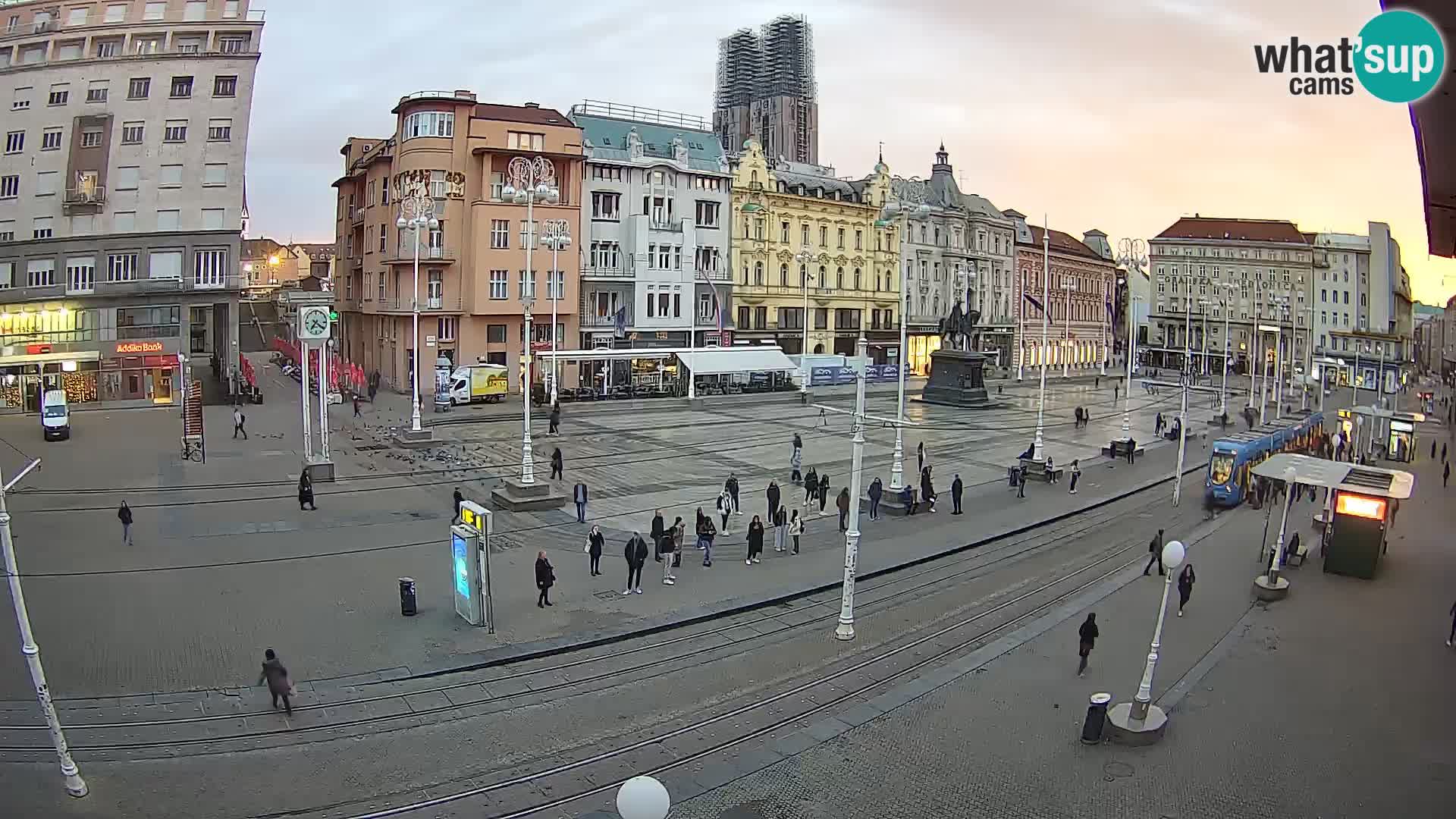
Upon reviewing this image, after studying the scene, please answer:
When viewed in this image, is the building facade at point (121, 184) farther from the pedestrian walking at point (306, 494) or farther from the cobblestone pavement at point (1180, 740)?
the cobblestone pavement at point (1180, 740)

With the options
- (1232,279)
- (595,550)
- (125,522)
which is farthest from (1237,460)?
(1232,279)

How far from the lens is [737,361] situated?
196 feet

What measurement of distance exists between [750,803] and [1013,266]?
297 ft

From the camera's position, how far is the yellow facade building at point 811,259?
227 feet

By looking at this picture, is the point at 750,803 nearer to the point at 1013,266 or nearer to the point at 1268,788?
the point at 1268,788

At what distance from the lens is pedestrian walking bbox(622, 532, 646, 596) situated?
19.5 metres

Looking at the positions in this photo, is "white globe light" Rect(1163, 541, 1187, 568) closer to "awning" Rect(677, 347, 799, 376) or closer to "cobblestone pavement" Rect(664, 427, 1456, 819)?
"cobblestone pavement" Rect(664, 427, 1456, 819)

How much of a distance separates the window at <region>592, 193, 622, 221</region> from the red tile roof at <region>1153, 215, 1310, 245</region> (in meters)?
81.7

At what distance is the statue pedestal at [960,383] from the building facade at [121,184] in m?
41.9

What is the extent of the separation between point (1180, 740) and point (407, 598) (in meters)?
13.1

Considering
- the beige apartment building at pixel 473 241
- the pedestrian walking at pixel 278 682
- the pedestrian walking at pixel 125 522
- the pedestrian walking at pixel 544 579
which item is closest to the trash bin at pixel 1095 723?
the pedestrian walking at pixel 544 579

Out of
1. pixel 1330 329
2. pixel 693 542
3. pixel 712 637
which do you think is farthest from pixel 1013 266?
pixel 712 637

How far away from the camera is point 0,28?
50344 mm

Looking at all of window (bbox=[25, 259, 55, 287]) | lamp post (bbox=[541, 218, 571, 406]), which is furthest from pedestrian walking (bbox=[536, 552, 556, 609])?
window (bbox=[25, 259, 55, 287])
